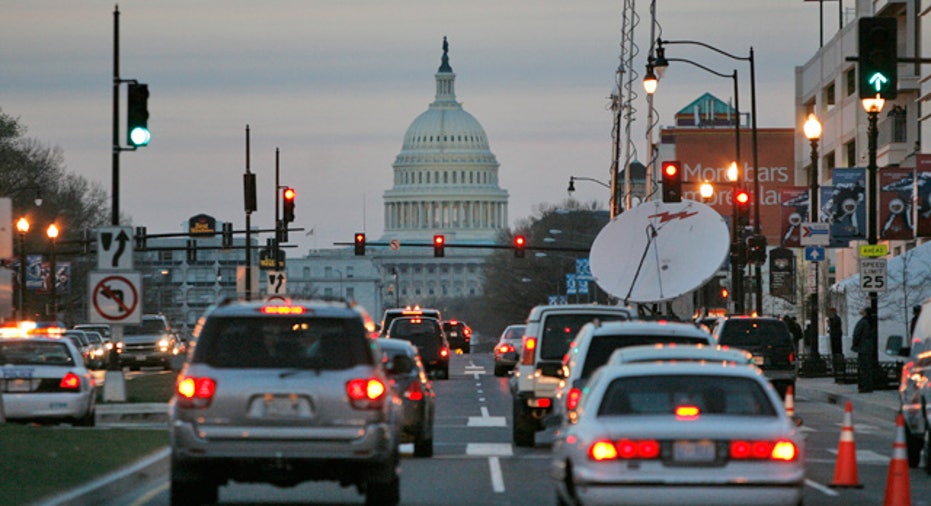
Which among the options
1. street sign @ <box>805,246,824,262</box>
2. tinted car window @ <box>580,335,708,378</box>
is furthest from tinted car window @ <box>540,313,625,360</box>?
street sign @ <box>805,246,824,262</box>

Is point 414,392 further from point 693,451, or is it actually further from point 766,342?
point 766,342

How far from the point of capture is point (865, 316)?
1607 inches

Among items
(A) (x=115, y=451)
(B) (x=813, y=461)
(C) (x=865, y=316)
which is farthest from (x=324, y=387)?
(C) (x=865, y=316)

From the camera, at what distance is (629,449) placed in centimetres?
1377

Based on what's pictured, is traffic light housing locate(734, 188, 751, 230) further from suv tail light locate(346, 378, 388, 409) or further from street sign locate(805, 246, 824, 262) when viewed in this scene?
suv tail light locate(346, 378, 388, 409)

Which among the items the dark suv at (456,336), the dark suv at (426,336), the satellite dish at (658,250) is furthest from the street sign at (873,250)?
the dark suv at (456,336)

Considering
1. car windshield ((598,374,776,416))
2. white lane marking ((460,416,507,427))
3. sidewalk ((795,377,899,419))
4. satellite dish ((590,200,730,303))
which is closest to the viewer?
car windshield ((598,374,776,416))

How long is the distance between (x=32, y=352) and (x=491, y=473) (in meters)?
10.5

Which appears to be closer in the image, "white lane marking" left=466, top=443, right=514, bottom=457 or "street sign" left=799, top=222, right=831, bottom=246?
"white lane marking" left=466, top=443, right=514, bottom=457

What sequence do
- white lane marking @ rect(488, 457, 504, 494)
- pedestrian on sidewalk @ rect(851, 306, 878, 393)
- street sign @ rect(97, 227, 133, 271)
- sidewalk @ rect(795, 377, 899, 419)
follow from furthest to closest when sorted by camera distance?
pedestrian on sidewalk @ rect(851, 306, 878, 393) → sidewalk @ rect(795, 377, 899, 419) → street sign @ rect(97, 227, 133, 271) → white lane marking @ rect(488, 457, 504, 494)

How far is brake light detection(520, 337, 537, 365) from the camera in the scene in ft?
85.6

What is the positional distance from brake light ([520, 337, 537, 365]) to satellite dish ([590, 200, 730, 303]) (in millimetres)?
11441

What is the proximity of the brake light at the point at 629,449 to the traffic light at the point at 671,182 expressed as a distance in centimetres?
3674

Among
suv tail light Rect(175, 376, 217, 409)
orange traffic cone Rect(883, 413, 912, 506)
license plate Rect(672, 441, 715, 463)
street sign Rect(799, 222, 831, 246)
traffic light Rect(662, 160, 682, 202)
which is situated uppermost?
traffic light Rect(662, 160, 682, 202)
